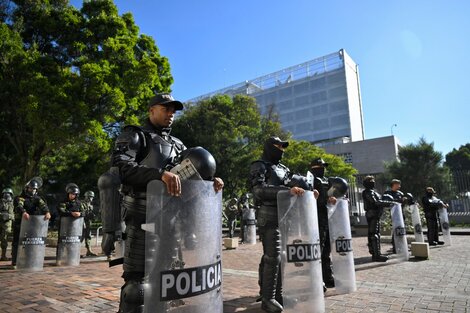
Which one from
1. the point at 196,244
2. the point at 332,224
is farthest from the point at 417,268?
the point at 196,244

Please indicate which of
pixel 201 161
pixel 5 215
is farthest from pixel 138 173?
pixel 5 215

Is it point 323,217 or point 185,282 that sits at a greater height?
point 323,217

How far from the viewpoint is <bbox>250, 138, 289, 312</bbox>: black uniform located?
156 inches

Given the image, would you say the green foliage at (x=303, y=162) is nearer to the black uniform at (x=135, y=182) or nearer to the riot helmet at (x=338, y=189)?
the riot helmet at (x=338, y=189)

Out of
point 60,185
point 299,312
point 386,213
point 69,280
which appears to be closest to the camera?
point 299,312

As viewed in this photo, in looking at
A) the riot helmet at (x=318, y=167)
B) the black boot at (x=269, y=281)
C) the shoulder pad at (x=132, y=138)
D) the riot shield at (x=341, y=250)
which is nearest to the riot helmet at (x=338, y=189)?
the riot shield at (x=341, y=250)

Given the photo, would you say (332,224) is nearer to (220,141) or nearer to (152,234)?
(152,234)

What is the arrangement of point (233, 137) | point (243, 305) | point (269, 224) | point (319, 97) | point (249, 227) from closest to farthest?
point (269, 224), point (243, 305), point (249, 227), point (233, 137), point (319, 97)

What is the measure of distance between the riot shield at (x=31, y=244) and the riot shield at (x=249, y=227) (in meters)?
8.27

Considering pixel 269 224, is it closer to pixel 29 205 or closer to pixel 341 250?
pixel 341 250

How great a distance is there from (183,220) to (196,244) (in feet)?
0.59

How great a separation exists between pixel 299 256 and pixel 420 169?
25.4m

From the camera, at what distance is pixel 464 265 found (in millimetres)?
7230

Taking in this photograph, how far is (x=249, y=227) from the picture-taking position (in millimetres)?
14461
